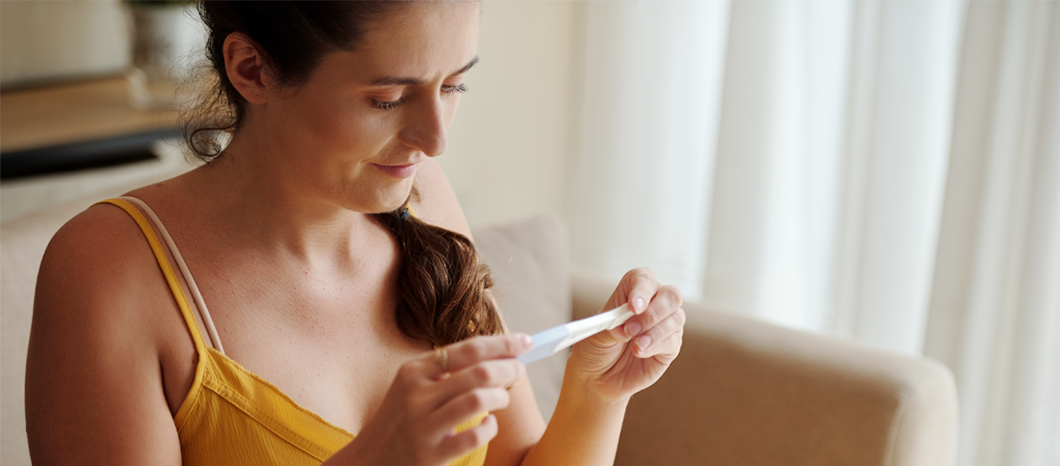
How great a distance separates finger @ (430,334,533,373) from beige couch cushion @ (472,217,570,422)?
73 cm

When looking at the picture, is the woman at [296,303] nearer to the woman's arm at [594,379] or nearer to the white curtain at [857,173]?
the woman's arm at [594,379]

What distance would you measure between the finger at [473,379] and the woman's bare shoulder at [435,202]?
490 mm

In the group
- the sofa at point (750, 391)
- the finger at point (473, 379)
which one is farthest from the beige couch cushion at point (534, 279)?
the finger at point (473, 379)

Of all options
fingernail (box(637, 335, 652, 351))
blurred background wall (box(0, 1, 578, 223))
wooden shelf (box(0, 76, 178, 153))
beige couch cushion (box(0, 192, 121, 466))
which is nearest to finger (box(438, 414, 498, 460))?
fingernail (box(637, 335, 652, 351))

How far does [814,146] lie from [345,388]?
1.36m

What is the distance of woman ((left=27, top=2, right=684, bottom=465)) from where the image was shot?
725 millimetres

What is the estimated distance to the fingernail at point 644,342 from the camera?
80 centimetres

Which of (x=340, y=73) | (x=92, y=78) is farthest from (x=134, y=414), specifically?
(x=92, y=78)

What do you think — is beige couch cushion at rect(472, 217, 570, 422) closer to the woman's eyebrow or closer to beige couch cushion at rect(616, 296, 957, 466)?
beige couch cushion at rect(616, 296, 957, 466)

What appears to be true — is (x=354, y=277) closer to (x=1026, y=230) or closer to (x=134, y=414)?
(x=134, y=414)

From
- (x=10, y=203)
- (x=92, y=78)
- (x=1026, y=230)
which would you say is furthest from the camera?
(x=92, y=78)

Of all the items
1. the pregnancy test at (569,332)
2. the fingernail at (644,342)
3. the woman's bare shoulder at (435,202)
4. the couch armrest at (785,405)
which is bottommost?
the couch armrest at (785,405)

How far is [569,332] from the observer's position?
0.70 metres

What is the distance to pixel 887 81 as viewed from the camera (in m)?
1.72
